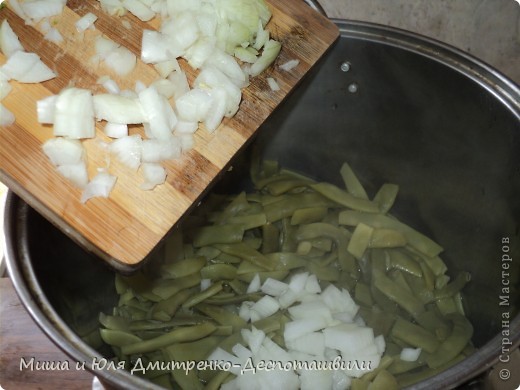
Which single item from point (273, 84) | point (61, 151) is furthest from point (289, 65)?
point (61, 151)

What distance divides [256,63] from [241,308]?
0.79 metres

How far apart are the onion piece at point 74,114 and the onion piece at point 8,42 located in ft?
0.59

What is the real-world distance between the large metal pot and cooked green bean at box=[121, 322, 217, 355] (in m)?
0.16

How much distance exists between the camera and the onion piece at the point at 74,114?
4.37 feet

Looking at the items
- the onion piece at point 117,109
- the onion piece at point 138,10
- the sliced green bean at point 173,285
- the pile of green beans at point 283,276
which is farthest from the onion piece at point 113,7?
the sliced green bean at point 173,285

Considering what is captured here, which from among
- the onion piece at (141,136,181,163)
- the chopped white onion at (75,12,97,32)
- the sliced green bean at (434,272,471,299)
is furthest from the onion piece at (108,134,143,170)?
the sliced green bean at (434,272,471,299)

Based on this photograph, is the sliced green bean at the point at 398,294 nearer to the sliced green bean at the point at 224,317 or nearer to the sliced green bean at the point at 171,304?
the sliced green bean at the point at 224,317

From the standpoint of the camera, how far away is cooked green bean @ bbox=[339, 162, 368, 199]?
7.02 feet

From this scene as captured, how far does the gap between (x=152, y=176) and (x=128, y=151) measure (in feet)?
0.28

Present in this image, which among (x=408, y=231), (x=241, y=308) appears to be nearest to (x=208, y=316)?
(x=241, y=308)

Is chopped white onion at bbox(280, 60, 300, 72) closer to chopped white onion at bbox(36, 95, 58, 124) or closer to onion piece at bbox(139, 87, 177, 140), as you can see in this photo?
onion piece at bbox(139, 87, 177, 140)

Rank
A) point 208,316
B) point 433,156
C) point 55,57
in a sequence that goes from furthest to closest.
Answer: point 433,156 → point 208,316 → point 55,57

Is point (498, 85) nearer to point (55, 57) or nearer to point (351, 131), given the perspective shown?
point (351, 131)

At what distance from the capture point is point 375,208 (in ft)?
6.84
